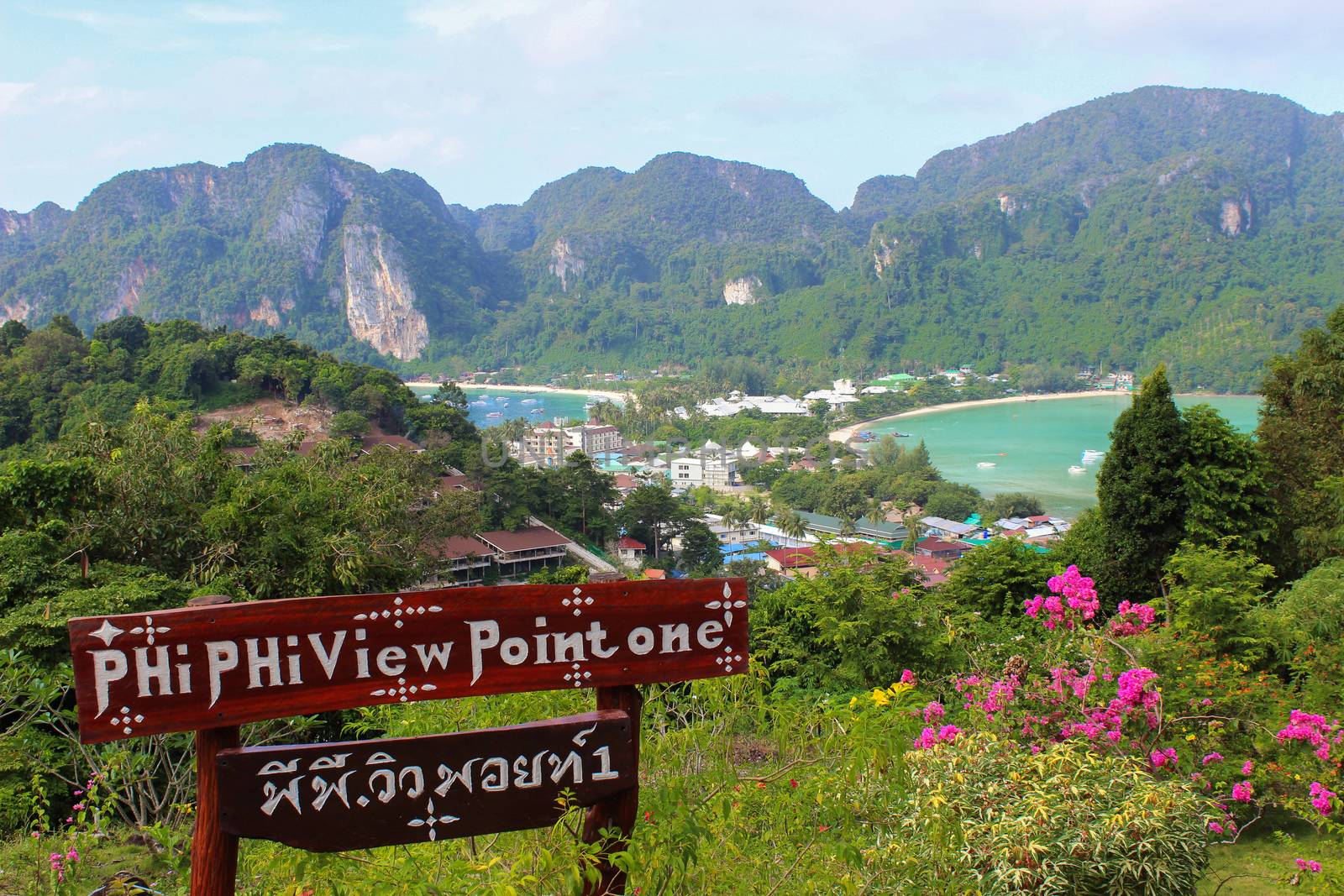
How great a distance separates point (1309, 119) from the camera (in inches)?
4001

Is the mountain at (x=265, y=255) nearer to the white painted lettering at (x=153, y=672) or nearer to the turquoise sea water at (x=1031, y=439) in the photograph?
the turquoise sea water at (x=1031, y=439)

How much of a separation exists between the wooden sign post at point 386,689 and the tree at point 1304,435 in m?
7.09

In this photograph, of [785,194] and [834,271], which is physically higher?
[785,194]

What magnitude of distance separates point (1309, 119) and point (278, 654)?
127m

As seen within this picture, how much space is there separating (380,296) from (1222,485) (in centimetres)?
6815

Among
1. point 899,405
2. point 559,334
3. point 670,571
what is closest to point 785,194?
point 559,334

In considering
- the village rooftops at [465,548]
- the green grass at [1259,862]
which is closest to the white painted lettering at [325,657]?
the green grass at [1259,862]

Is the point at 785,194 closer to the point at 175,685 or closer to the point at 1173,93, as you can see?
the point at 1173,93

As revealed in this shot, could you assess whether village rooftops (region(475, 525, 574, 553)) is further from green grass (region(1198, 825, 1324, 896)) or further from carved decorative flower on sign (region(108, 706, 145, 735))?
carved decorative flower on sign (region(108, 706, 145, 735))

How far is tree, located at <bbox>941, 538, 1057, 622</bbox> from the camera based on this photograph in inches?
245

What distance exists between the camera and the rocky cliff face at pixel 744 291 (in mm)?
74250

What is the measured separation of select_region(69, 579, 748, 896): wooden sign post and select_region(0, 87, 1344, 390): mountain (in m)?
52.8

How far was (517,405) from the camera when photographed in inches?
1983

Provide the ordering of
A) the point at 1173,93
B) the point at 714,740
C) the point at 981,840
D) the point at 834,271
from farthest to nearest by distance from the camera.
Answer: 1. the point at 1173,93
2. the point at 834,271
3. the point at 714,740
4. the point at 981,840
